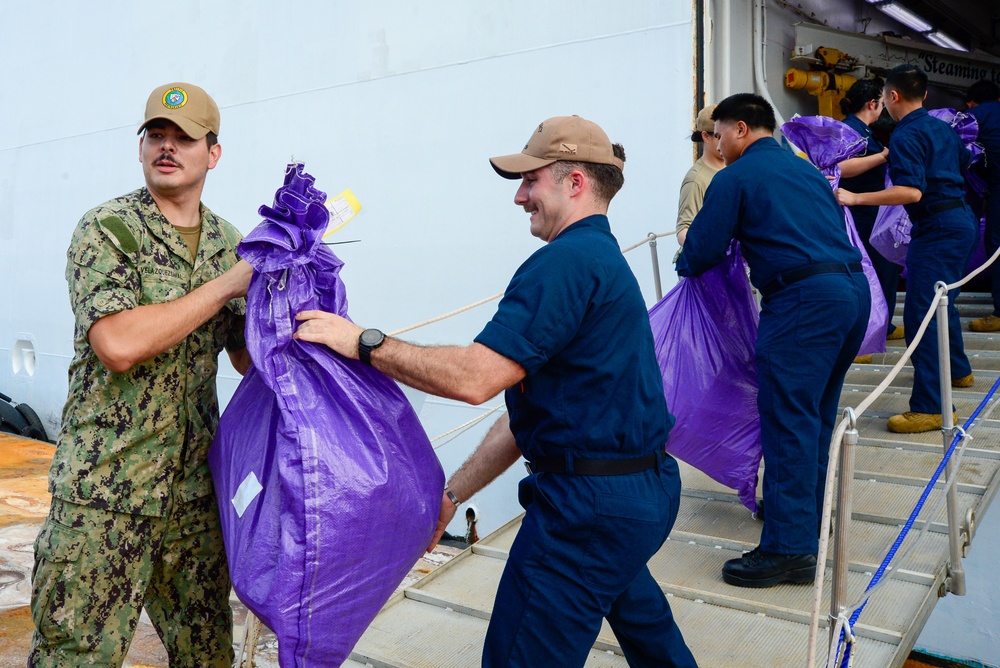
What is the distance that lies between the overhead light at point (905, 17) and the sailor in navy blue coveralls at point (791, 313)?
5.19 meters

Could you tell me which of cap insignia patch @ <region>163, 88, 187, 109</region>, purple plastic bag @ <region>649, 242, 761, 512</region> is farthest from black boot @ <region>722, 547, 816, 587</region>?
cap insignia patch @ <region>163, 88, 187, 109</region>

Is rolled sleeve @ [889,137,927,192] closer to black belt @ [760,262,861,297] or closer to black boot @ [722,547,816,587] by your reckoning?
black belt @ [760,262,861,297]

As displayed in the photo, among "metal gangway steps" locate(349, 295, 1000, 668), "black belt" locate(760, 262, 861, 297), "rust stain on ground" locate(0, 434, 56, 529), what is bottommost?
"rust stain on ground" locate(0, 434, 56, 529)

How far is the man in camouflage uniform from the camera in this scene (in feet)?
5.49

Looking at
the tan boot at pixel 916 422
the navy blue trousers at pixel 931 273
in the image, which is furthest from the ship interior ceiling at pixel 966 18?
the tan boot at pixel 916 422

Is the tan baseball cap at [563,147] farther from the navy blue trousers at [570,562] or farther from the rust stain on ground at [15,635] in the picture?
the rust stain on ground at [15,635]

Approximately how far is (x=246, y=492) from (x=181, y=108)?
2.65 ft

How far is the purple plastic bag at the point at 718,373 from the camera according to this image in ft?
9.53

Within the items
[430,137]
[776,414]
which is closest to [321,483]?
[776,414]

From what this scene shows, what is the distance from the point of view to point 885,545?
2797 mm

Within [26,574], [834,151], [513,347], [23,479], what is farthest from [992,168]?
[23,479]

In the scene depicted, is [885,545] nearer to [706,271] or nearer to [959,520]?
[959,520]

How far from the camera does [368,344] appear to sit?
1.57 m

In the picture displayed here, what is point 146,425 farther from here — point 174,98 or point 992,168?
point 992,168
